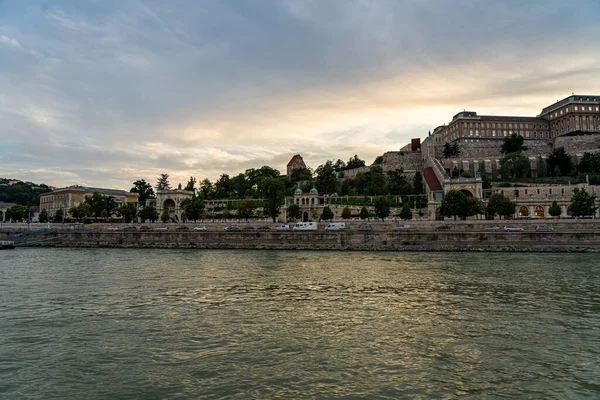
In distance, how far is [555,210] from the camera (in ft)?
193

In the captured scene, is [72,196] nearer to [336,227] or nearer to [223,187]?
[223,187]

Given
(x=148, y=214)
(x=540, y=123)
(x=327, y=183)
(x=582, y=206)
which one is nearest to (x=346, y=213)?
(x=327, y=183)

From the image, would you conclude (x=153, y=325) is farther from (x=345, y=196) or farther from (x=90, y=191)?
(x=90, y=191)

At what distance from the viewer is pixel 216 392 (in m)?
9.26

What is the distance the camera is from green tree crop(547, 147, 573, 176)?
272 ft

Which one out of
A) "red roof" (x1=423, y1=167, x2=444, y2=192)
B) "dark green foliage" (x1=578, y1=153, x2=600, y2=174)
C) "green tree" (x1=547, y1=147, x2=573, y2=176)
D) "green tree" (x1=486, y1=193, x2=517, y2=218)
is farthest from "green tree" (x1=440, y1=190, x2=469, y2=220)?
"dark green foliage" (x1=578, y1=153, x2=600, y2=174)

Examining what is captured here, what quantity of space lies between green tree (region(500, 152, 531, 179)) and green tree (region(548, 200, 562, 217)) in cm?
2085

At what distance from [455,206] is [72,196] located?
9347 cm

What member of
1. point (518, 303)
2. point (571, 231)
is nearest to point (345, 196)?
point (571, 231)

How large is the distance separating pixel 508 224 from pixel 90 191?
4004 inches

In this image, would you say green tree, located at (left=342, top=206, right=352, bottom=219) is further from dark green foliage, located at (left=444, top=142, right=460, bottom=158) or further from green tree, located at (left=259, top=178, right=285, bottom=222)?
dark green foliage, located at (left=444, top=142, right=460, bottom=158)

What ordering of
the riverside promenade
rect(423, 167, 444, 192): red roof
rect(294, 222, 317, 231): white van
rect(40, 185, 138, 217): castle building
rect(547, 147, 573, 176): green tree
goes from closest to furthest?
the riverside promenade, rect(294, 222, 317, 231): white van, rect(423, 167, 444, 192): red roof, rect(547, 147, 573, 176): green tree, rect(40, 185, 138, 217): castle building

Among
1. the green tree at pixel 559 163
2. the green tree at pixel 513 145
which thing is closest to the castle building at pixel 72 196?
the green tree at pixel 513 145

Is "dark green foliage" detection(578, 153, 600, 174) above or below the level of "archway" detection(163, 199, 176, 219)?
above
